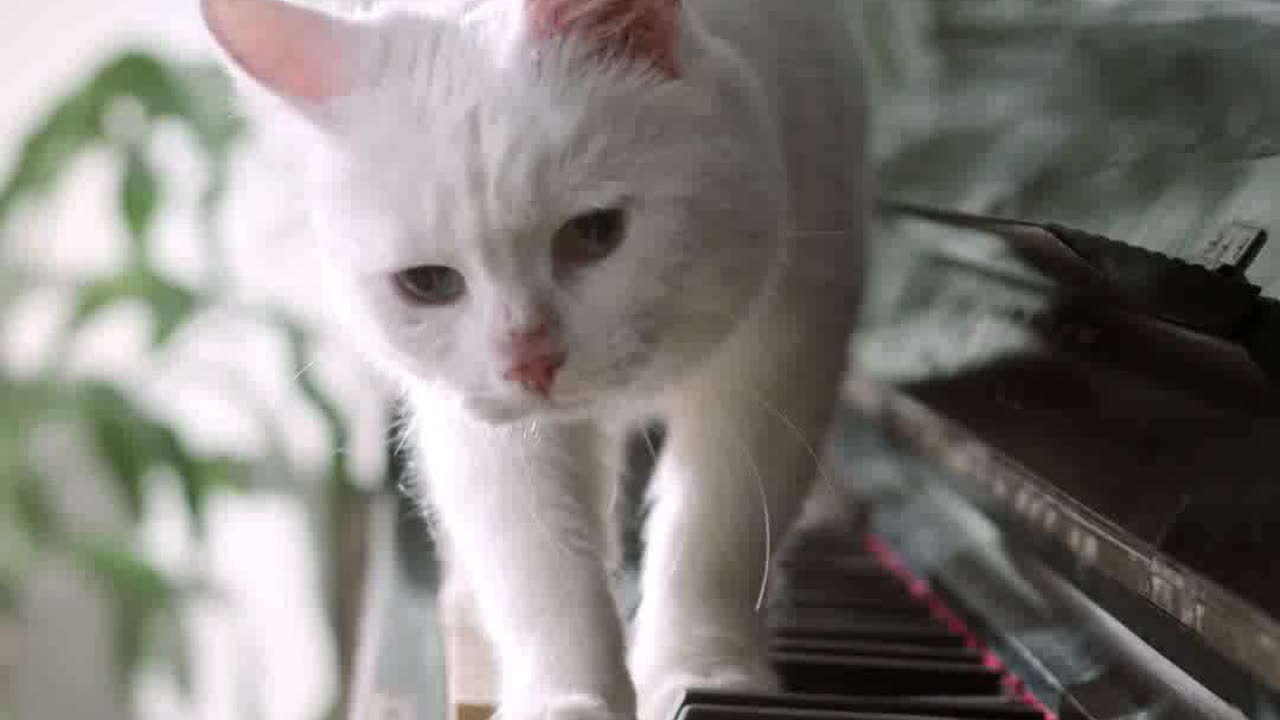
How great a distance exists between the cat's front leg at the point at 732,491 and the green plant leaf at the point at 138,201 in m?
0.81

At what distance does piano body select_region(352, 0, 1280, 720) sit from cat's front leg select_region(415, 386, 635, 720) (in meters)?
0.05

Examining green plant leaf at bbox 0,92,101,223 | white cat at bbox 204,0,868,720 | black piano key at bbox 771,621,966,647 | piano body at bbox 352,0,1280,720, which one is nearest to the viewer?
piano body at bbox 352,0,1280,720

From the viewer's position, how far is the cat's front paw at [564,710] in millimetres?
792

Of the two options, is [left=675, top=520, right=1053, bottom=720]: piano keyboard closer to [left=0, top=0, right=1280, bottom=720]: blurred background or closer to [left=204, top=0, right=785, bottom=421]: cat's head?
[left=204, top=0, right=785, bottom=421]: cat's head

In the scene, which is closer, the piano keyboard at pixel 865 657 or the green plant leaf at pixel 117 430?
the piano keyboard at pixel 865 657

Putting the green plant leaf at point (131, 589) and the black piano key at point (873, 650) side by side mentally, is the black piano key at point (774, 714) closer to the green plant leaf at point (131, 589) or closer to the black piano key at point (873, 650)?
the black piano key at point (873, 650)

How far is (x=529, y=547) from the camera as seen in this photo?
886mm

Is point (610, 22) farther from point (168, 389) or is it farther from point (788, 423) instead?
point (168, 389)

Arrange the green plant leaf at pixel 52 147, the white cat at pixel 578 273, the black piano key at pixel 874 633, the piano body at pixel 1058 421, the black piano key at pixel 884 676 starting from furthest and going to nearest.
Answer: the green plant leaf at pixel 52 147 → the black piano key at pixel 874 633 → the black piano key at pixel 884 676 → the white cat at pixel 578 273 → the piano body at pixel 1058 421

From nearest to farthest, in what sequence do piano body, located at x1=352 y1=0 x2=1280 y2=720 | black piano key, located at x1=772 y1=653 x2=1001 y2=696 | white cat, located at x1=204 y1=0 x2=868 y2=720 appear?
piano body, located at x1=352 y1=0 x2=1280 y2=720, white cat, located at x1=204 y1=0 x2=868 y2=720, black piano key, located at x1=772 y1=653 x2=1001 y2=696

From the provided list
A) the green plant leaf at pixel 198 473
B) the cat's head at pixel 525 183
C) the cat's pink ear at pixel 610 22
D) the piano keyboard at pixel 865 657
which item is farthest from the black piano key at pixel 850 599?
→ the green plant leaf at pixel 198 473

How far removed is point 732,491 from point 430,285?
288 mm

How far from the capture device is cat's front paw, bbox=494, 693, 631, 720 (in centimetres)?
79

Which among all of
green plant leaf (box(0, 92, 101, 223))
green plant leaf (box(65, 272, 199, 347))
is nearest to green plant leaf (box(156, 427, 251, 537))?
green plant leaf (box(65, 272, 199, 347))
